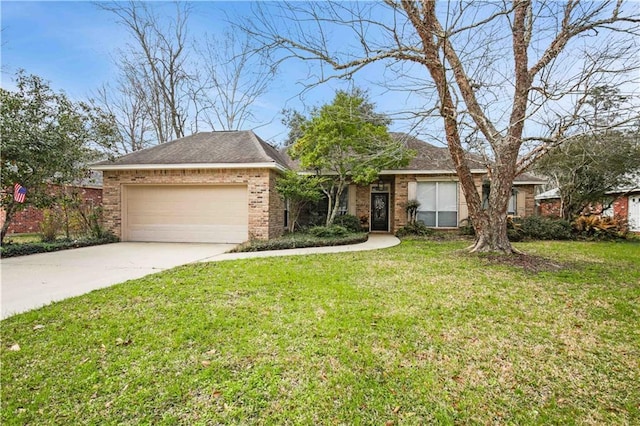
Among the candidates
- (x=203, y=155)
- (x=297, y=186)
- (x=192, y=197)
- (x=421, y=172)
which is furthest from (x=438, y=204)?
(x=192, y=197)

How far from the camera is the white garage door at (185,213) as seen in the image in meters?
10.6

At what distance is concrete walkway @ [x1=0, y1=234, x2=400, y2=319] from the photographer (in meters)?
4.52

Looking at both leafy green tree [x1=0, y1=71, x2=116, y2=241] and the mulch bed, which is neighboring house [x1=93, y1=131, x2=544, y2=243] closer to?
leafy green tree [x1=0, y1=71, x2=116, y2=241]

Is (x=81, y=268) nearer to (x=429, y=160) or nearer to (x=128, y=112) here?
(x=429, y=160)

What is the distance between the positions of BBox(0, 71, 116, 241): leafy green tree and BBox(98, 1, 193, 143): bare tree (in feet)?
35.8

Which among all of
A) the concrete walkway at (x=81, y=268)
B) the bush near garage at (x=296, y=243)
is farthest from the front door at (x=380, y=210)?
the concrete walkway at (x=81, y=268)

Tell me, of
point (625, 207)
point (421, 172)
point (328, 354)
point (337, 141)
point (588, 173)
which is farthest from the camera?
point (625, 207)

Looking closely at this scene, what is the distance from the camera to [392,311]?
3.89 meters

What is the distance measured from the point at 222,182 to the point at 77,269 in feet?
16.3

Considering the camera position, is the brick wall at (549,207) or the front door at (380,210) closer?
the front door at (380,210)

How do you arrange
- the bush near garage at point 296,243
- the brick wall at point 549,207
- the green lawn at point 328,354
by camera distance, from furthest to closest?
the brick wall at point 549,207, the bush near garage at point 296,243, the green lawn at point 328,354

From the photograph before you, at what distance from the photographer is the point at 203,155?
431 inches

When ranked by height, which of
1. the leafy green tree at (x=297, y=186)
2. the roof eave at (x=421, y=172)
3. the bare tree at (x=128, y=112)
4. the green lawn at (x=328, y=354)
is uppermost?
the bare tree at (x=128, y=112)

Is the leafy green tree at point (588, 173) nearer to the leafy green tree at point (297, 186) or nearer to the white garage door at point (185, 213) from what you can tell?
the leafy green tree at point (297, 186)
